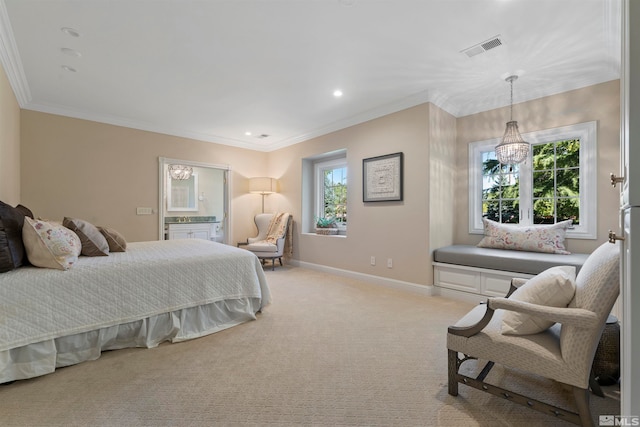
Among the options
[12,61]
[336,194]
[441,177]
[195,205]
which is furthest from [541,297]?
[195,205]

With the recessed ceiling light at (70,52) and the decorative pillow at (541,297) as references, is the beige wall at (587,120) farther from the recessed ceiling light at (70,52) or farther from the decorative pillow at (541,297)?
the recessed ceiling light at (70,52)

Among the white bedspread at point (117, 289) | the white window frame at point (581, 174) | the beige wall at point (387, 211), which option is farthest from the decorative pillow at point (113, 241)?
the white window frame at point (581, 174)

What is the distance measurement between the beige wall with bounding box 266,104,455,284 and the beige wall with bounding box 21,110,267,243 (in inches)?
102

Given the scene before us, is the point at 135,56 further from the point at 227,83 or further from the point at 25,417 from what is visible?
the point at 25,417

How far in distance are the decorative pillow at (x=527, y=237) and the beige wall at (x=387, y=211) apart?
0.81 meters

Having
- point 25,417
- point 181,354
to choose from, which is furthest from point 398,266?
point 25,417

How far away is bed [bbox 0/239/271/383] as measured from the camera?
179cm

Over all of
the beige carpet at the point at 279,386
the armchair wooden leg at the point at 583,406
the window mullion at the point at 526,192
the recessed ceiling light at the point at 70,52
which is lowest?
the beige carpet at the point at 279,386

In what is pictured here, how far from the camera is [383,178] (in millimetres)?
4039

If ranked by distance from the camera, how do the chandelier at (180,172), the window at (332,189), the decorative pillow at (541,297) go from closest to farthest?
1. the decorative pillow at (541,297)
2. the window at (332,189)
3. the chandelier at (180,172)

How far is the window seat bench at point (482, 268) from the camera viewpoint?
9.51 feet

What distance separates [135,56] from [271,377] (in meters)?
3.02

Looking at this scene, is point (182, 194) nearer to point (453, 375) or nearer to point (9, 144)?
point (9, 144)

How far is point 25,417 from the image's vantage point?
57.8 inches
